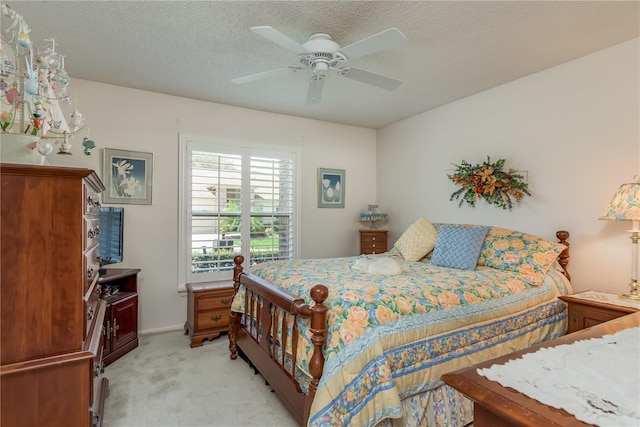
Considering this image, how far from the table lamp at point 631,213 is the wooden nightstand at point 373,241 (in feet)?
8.86

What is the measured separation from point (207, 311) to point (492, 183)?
3230 millimetres

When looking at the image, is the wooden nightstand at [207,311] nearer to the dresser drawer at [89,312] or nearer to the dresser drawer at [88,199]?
the dresser drawer at [89,312]

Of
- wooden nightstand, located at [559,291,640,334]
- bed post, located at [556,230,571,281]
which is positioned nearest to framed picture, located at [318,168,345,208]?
bed post, located at [556,230,571,281]

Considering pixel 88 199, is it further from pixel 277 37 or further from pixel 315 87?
pixel 315 87

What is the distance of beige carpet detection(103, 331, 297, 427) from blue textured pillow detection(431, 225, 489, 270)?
74.5 inches

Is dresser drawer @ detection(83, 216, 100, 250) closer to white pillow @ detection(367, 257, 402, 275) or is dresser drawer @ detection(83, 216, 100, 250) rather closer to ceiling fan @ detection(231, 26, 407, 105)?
ceiling fan @ detection(231, 26, 407, 105)

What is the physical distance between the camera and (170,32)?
2.44 metres

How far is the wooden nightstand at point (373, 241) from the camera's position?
473 cm

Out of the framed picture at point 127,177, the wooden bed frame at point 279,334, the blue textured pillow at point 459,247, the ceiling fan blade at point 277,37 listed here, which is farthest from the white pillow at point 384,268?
the framed picture at point 127,177

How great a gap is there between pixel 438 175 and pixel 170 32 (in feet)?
A: 10.8

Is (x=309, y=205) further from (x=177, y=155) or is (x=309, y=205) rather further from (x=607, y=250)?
(x=607, y=250)

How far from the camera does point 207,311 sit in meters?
3.32

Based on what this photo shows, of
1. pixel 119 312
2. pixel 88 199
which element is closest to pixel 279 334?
pixel 88 199

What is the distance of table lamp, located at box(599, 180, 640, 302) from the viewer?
7.23 feet
